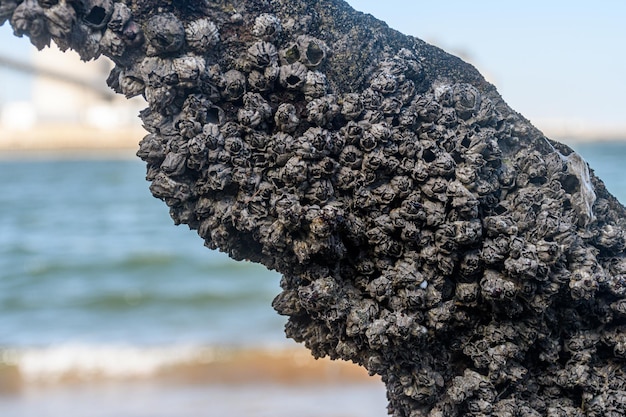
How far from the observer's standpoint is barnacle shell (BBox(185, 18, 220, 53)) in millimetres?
1043

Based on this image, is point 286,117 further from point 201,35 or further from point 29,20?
point 29,20

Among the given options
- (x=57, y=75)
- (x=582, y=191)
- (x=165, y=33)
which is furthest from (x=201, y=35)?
(x=57, y=75)

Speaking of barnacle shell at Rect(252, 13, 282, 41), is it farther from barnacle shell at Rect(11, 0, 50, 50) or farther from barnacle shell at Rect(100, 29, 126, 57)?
barnacle shell at Rect(11, 0, 50, 50)

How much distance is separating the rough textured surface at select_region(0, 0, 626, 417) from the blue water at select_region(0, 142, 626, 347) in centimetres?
616

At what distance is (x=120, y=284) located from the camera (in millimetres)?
11031

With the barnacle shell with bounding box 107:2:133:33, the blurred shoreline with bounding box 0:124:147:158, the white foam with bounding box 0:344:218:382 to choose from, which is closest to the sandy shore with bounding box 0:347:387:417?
the white foam with bounding box 0:344:218:382

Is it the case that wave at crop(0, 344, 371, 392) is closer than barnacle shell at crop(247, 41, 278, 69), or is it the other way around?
barnacle shell at crop(247, 41, 278, 69)

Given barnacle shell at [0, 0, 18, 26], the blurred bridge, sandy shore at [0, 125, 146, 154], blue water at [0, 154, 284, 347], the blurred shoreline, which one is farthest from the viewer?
sandy shore at [0, 125, 146, 154]

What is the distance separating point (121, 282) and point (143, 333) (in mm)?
3475

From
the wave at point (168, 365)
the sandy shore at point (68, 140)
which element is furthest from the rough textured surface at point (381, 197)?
the sandy shore at point (68, 140)

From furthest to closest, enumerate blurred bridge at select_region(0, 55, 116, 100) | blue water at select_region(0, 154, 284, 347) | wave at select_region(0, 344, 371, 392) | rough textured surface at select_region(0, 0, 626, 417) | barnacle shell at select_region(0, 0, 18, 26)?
blurred bridge at select_region(0, 55, 116, 100) → blue water at select_region(0, 154, 284, 347) → wave at select_region(0, 344, 371, 392) → rough textured surface at select_region(0, 0, 626, 417) → barnacle shell at select_region(0, 0, 18, 26)

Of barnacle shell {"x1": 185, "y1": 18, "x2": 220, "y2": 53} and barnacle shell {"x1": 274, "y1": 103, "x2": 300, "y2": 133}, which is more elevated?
barnacle shell {"x1": 185, "y1": 18, "x2": 220, "y2": 53}

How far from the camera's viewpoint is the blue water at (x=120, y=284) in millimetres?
8055

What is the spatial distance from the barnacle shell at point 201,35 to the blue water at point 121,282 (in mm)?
6306
